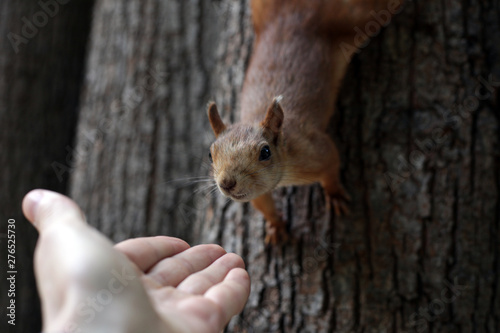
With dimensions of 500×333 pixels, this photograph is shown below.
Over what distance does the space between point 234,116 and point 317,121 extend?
18.6 inches

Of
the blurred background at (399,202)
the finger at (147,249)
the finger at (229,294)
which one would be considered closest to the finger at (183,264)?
the finger at (147,249)

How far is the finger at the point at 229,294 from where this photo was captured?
1140 mm

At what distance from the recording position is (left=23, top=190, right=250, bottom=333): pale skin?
90 cm

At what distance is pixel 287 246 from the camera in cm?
193

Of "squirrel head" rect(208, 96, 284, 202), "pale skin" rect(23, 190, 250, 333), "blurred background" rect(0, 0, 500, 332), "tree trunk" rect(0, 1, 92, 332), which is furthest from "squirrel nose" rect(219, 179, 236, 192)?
A: "tree trunk" rect(0, 1, 92, 332)

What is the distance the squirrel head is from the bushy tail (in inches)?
22.1

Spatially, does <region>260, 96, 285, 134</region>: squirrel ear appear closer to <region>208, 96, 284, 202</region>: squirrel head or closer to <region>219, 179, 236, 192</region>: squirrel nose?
<region>208, 96, 284, 202</region>: squirrel head

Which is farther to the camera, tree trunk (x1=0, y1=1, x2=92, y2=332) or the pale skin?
tree trunk (x1=0, y1=1, x2=92, y2=332)

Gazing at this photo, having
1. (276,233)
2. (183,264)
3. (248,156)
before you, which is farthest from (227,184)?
(276,233)

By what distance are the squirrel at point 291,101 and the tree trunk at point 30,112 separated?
1.67 metres

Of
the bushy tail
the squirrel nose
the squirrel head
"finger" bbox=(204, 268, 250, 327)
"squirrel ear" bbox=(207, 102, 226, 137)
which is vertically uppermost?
the bushy tail

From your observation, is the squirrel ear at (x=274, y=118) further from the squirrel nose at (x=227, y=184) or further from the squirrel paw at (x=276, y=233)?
the squirrel paw at (x=276, y=233)

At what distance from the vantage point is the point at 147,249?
50.0 inches

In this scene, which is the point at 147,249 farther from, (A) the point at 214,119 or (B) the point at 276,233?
(B) the point at 276,233
